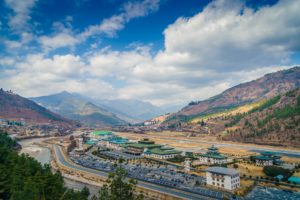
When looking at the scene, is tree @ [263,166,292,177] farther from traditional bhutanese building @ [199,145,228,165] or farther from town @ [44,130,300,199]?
traditional bhutanese building @ [199,145,228,165]

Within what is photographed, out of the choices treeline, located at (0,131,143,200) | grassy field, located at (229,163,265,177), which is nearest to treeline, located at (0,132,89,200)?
treeline, located at (0,131,143,200)

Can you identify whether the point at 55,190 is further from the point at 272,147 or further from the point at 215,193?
the point at 272,147

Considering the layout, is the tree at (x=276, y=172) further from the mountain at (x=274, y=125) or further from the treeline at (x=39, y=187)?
the mountain at (x=274, y=125)

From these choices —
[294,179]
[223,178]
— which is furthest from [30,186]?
[294,179]

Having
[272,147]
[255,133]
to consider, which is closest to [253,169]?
[272,147]

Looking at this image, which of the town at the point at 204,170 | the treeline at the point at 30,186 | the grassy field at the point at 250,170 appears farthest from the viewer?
the grassy field at the point at 250,170

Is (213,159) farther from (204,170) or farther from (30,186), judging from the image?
(30,186)

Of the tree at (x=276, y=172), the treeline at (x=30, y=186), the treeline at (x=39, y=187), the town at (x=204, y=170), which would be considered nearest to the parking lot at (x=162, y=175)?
the town at (x=204, y=170)
